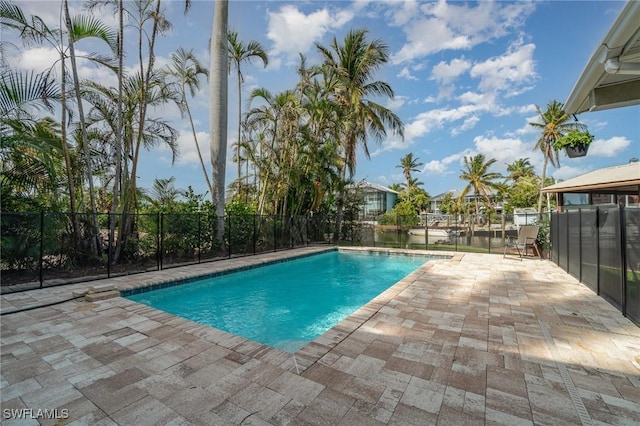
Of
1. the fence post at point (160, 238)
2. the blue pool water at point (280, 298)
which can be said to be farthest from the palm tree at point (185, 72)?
the blue pool water at point (280, 298)

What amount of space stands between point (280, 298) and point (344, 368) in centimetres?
370

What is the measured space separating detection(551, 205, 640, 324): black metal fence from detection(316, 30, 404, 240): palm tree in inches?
304

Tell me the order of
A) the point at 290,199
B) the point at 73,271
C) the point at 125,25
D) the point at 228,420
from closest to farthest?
the point at 228,420 < the point at 73,271 < the point at 125,25 < the point at 290,199

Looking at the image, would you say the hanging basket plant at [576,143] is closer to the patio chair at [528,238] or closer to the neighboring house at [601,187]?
the neighboring house at [601,187]

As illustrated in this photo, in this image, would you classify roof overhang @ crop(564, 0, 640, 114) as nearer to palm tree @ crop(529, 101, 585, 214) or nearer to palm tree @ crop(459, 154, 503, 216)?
palm tree @ crop(529, 101, 585, 214)

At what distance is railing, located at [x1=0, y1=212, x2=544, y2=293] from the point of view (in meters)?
5.11

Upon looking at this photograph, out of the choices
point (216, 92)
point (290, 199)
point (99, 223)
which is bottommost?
point (99, 223)

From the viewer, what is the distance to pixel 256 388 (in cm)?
210

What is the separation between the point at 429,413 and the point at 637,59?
2.91 metres

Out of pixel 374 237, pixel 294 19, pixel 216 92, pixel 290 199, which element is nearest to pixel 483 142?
pixel 374 237

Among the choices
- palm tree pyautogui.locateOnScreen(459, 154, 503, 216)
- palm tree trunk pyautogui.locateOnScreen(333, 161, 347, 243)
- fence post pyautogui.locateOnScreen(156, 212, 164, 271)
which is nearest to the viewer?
fence post pyautogui.locateOnScreen(156, 212, 164, 271)

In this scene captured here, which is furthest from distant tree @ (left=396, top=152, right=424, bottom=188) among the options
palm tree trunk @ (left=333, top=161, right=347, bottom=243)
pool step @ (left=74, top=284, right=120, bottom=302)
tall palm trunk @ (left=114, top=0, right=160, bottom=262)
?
pool step @ (left=74, top=284, right=120, bottom=302)

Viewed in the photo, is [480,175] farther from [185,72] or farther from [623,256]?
[185,72]

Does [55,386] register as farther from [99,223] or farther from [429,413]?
[99,223]
